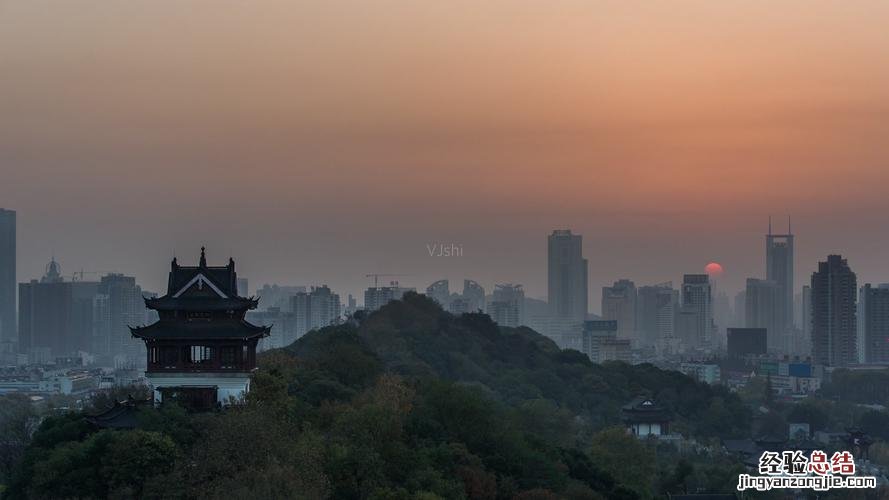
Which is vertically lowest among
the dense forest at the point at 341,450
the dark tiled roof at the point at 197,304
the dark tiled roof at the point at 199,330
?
the dense forest at the point at 341,450

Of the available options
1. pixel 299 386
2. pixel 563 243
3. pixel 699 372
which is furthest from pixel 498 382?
pixel 563 243

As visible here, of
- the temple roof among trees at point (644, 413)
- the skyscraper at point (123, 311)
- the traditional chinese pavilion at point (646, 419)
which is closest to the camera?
the traditional chinese pavilion at point (646, 419)

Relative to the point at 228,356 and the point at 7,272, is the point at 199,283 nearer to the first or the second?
the point at 228,356

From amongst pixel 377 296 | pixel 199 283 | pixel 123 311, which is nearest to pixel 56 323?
pixel 123 311

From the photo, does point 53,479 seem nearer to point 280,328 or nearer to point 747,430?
point 747,430

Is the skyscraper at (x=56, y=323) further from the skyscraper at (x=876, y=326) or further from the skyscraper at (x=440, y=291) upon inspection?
the skyscraper at (x=876, y=326)

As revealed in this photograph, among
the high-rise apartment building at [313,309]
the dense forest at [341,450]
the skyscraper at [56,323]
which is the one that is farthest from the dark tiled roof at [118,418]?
the skyscraper at [56,323]

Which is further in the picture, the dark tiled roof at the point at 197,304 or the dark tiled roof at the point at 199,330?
the dark tiled roof at the point at 197,304
